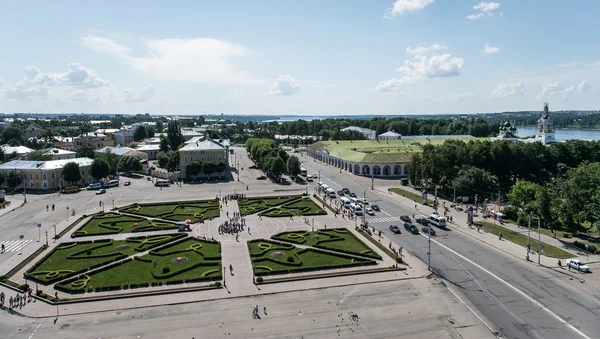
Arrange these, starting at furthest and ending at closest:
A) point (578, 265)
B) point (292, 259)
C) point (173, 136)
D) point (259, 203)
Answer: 1. point (173, 136)
2. point (259, 203)
3. point (292, 259)
4. point (578, 265)

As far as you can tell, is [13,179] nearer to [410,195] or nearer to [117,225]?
[117,225]

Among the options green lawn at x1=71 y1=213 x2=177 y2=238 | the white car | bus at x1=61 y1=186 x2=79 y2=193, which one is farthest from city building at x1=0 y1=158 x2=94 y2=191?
the white car

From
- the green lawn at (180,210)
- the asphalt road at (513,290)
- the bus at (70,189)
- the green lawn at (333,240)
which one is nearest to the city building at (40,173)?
the bus at (70,189)

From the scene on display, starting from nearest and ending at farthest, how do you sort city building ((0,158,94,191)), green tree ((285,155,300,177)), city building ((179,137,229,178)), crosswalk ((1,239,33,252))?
1. crosswalk ((1,239,33,252))
2. city building ((0,158,94,191))
3. green tree ((285,155,300,177))
4. city building ((179,137,229,178))

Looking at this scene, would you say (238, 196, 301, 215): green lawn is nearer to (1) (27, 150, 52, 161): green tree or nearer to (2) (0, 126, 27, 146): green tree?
(1) (27, 150, 52, 161): green tree

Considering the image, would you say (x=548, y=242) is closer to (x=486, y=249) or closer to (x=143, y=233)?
(x=486, y=249)

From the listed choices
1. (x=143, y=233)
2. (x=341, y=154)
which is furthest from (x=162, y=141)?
(x=143, y=233)

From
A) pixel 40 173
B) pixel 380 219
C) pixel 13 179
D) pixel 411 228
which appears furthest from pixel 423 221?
pixel 13 179
